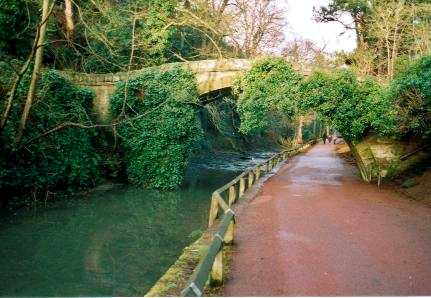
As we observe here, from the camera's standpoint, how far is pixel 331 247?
7.30 m

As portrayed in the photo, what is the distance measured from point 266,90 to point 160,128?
4473mm

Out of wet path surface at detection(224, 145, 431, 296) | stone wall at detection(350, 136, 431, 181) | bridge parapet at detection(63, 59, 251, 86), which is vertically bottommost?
wet path surface at detection(224, 145, 431, 296)

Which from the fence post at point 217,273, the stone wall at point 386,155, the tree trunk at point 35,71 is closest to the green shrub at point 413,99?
the stone wall at point 386,155

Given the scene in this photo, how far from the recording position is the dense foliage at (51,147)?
42.3 ft

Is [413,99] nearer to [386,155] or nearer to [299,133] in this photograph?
[386,155]

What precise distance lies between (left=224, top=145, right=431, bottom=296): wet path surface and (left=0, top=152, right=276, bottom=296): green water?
1.91 m

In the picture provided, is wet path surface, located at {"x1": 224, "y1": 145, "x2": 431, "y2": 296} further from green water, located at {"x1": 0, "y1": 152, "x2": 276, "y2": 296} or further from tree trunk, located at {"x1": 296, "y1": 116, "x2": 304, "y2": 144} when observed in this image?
tree trunk, located at {"x1": 296, "y1": 116, "x2": 304, "y2": 144}

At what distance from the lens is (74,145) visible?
15508 millimetres

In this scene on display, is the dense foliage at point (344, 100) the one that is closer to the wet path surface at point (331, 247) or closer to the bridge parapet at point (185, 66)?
the wet path surface at point (331, 247)

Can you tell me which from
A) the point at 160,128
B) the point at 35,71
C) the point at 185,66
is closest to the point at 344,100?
the point at 185,66

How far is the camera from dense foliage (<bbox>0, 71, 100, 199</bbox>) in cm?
1290

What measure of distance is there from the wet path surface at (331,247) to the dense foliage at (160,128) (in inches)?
200

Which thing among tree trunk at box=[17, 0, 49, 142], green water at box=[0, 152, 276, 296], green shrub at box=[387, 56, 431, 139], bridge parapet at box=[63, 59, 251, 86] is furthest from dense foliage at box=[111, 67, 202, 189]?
green shrub at box=[387, 56, 431, 139]

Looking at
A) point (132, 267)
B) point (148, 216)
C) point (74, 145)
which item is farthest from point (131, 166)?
point (132, 267)
